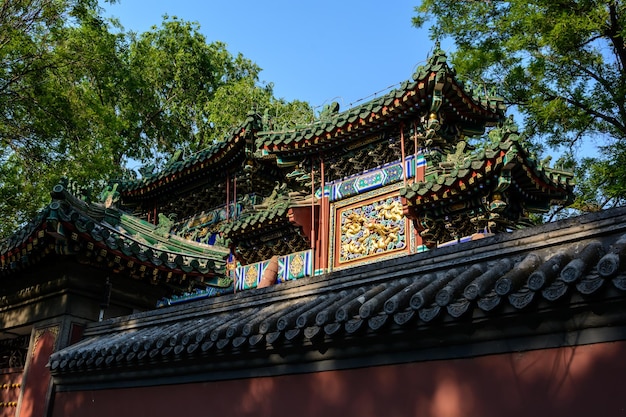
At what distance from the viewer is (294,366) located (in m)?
5.11

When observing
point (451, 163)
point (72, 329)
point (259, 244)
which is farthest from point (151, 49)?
point (72, 329)

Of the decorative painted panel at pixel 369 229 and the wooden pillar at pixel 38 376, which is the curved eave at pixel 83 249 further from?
the decorative painted panel at pixel 369 229

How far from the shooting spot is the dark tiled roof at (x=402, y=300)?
3.68 meters

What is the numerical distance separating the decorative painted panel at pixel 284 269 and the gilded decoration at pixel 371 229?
0.95 m

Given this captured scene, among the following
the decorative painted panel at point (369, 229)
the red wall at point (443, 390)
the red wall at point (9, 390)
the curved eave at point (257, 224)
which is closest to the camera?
the red wall at point (443, 390)

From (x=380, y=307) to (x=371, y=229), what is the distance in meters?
7.49

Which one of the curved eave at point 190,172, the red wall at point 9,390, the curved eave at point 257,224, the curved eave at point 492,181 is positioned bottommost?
the red wall at point 9,390

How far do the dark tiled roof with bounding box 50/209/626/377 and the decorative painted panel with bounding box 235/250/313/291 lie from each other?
20.7 ft

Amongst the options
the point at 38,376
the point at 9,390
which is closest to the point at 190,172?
the point at 9,390

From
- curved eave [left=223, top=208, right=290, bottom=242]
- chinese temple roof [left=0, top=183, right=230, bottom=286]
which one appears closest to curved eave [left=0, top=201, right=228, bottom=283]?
chinese temple roof [left=0, top=183, right=230, bottom=286]

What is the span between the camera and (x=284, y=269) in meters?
13.5

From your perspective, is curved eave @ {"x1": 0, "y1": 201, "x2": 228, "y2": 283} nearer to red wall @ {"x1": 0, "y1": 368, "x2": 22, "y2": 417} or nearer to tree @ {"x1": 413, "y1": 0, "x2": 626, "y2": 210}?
red wall @ {"x1": 0, "y1": 368, "x2": 22, "y2": 417}

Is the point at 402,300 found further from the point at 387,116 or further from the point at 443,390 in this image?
the point at 387,116

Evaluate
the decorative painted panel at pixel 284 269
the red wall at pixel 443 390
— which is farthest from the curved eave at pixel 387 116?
the red wall at pixel 443 390
